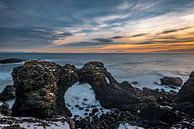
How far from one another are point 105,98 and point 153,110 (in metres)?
10.6

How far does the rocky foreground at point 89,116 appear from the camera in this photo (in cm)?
2232

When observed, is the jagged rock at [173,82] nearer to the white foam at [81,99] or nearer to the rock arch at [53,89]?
the rock arch at [53,89]

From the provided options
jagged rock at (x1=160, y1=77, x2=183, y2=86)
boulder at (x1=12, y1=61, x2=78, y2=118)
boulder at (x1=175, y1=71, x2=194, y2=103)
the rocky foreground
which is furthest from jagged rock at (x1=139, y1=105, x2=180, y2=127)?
jagged rock at (x1=160, y1=77, x2=183, y2=86)

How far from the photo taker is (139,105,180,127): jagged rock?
2170 centimetres

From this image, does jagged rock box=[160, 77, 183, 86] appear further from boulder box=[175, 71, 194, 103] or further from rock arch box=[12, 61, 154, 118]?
boulder box=[175, 71, 194, 103]

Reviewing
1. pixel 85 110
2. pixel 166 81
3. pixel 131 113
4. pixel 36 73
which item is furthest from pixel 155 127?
pixel 166 81

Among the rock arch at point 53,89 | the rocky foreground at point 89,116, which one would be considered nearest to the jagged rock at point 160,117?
the rocky foreground at point 89,116

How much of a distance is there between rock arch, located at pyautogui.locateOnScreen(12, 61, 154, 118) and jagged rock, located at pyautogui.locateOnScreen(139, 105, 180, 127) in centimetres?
747

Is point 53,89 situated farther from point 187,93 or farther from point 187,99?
point 187,93

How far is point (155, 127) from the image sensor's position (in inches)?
834

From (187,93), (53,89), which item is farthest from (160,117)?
(53,89)

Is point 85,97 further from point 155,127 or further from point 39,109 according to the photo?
point 155,127

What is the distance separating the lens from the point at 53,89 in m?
28.8

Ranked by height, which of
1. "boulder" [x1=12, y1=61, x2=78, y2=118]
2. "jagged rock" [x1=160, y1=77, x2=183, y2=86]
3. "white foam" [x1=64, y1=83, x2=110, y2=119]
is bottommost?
"jagged rock" [x1=160, y1=77, x2=183, y2=86]
